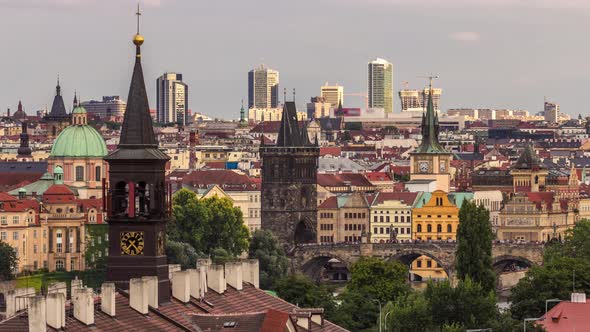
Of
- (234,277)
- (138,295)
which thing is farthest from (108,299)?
(234,277)

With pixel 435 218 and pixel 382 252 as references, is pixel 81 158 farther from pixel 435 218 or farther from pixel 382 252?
pixel 382 252

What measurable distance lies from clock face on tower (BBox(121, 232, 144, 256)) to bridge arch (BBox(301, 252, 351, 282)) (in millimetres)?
93986

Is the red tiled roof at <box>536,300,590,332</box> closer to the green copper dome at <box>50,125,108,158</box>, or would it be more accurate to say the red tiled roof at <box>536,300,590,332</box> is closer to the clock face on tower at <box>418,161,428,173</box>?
the green copper dome at <box>50,125,108,158</box>

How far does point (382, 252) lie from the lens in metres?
A: 150

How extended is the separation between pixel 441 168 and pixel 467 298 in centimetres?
11774

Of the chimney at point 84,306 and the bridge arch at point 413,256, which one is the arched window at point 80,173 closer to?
the bridge arch at point 413,256

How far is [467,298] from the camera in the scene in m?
67.1

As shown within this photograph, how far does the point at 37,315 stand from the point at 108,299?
153 inches

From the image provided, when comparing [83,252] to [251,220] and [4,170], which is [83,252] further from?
[4,170]

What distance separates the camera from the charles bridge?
5733 inches

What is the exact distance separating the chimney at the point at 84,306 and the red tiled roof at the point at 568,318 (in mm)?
24905

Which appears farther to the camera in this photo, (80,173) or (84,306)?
(80,173)

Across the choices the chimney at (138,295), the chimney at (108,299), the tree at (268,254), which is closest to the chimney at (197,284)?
the chimney at (138,295)

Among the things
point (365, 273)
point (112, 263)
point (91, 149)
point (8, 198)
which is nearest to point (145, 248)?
point (112, 263)
